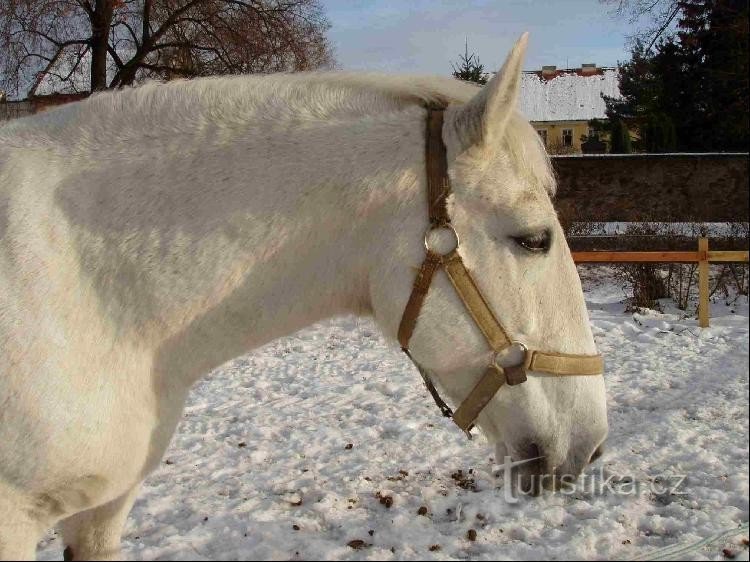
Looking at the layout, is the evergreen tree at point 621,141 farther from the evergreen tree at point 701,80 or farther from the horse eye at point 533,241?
the horse eye at point 533,241

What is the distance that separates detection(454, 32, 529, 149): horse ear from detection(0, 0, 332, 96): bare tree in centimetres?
1147

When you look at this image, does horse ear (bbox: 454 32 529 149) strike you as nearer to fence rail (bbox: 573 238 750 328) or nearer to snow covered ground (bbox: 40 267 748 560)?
snow covered ground (bbox: 40 267 748 560)

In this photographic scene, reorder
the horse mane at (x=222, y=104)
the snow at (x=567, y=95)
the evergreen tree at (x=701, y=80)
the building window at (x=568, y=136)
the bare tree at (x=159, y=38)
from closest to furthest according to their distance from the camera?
the horse mane at (x=222, y=104), the evergreen tree at (x=701, y=80), the bare tree at (x=159, y=38), the building window at (x=568, y=136), the snow at (x=567, y=95)

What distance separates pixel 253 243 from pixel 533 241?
2.68 feet

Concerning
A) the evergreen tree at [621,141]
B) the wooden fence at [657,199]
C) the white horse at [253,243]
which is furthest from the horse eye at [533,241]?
the evergreen tree at [621,141]

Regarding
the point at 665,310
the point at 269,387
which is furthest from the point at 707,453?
the point at 665,310

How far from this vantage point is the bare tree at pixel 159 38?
12.6 metres

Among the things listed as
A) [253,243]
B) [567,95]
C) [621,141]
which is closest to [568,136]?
[567,95]

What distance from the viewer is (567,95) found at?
4106 cm

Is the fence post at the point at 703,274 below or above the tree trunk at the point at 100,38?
below

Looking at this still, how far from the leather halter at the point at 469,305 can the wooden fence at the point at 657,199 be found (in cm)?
281

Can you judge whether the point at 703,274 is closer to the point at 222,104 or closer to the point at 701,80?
the point at 701,80

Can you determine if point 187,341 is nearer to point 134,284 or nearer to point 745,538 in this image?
point 134,284

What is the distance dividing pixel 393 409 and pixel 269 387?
1471 mm
